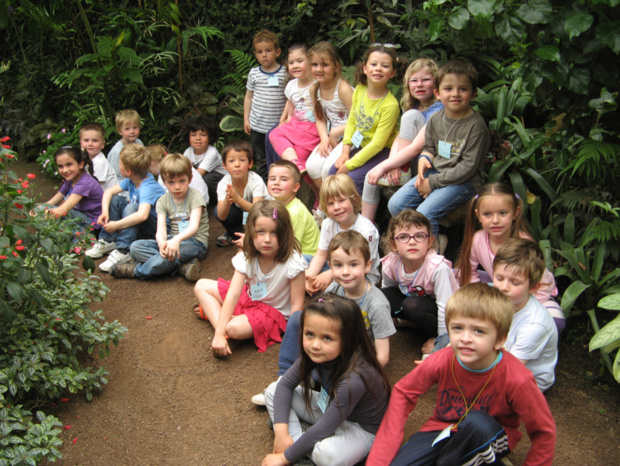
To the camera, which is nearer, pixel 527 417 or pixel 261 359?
pixel 527 417

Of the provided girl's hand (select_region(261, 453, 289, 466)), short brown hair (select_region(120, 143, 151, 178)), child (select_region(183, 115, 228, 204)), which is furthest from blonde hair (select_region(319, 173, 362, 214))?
child (select_region(183, 115, 228, 204))

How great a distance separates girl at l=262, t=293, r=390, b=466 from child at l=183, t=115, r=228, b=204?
316 cm

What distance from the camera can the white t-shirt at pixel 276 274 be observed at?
3.54 meters

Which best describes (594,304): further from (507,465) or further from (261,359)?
(261,359)

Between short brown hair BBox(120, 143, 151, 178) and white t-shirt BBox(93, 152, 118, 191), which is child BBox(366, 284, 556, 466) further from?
white t-shirt BBox(93, 152, 118, 191)

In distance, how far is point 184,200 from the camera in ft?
15.4

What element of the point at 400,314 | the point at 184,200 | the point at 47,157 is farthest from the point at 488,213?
the point at 47,157

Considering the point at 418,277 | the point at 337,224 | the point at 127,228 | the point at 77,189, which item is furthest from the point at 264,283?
the point at 77,189

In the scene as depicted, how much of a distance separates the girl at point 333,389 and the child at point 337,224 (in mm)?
1070

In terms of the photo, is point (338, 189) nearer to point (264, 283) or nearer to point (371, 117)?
point (264, 283)

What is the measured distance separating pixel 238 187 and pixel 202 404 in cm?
199

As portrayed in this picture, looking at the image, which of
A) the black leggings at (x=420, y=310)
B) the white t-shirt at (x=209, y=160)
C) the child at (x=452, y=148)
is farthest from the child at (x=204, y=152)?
the black leggings at (x=420, y=310)

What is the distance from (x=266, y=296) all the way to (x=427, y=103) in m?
1.85

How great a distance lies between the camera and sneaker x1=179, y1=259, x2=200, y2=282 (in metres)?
4.50
